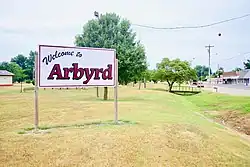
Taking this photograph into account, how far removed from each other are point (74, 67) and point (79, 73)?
25 centimetres

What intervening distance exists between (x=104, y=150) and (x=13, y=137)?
2.57 m

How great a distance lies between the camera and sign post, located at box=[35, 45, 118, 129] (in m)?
7.97

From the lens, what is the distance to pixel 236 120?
15562 millimetres

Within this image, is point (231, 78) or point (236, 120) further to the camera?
point (231, 78)

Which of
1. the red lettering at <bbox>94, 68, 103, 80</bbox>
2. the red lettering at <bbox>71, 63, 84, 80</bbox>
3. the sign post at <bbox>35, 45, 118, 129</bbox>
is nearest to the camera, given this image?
the sign post at <bbox>35, 45, 118, 129</bbox>

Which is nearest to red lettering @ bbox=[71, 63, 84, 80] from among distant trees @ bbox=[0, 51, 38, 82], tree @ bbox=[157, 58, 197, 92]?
tree @ bbox=[157, 58, 197, 92]

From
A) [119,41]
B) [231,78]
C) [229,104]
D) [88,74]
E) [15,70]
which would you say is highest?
[119,41]

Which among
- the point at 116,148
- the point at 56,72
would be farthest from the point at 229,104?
the point at 116,148

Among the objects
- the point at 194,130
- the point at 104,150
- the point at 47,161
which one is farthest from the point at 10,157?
the point at 194,130

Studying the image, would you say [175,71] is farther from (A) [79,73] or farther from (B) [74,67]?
(B) [74,67]

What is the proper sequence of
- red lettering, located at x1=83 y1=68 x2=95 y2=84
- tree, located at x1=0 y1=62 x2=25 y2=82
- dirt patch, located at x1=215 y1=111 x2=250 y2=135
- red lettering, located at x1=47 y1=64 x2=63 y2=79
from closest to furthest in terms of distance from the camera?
red lettering, located at x1=47 y1=64 x2=63 y2=79 → red lettering, located at x1=83 y1=68 x2=95 y2=84 → dirt patch, located at x1=215 y1=111 x2=250 y2=135 → tree, located at x1=0 y1=62 x2=25 y2=82

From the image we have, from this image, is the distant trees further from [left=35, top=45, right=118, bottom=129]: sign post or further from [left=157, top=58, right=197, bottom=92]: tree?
[left=35, top=45, right=118, bottom=129]: sign post

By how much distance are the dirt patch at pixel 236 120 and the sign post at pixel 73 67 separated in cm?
746

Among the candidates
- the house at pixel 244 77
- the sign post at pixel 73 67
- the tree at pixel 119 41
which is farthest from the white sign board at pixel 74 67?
the house at pixel 244 77
